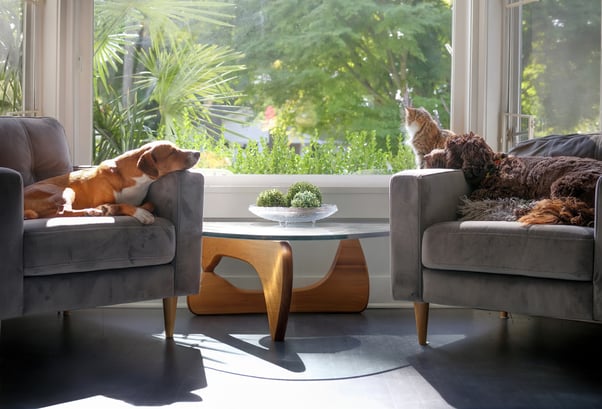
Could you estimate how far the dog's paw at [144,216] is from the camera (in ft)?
9.35

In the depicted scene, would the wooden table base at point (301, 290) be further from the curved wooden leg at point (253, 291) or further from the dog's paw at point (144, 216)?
the dog's paw at point (144, 216)

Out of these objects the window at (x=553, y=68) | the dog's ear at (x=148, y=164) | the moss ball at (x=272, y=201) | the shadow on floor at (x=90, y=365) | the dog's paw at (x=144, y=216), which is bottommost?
the shadow on floor at (x=90, y=365)

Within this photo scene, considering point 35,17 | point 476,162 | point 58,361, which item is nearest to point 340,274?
point 476,162

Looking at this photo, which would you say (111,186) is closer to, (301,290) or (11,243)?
(11,243)

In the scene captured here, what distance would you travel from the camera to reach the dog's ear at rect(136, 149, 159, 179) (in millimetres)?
2969

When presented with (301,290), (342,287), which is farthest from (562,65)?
(301,290)

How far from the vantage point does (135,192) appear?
→ 3.02m

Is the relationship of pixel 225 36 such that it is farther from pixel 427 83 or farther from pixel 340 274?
pixel 340 274

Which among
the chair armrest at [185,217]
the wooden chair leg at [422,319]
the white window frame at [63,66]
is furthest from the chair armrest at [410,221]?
the white window frame at [63,66]

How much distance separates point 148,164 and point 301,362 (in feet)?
3.04

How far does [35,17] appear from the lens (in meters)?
3.81

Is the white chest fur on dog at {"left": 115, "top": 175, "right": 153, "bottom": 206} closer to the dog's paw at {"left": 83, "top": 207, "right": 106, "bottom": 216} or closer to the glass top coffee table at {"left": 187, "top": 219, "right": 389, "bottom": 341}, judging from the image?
the dog's paw at {"left": 83, "top": 207, "right": 106, "bottom": 216}

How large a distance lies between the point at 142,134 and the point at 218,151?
0.40 m

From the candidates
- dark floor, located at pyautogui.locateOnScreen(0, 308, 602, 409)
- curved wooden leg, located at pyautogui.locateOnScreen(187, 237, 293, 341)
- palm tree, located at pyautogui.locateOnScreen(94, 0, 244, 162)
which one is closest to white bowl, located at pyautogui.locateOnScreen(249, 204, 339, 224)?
curved wooden leg, located at pyautogui.locateOnScreen(187, 237, 293, 341)
